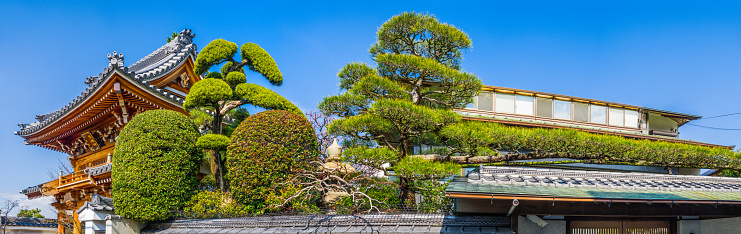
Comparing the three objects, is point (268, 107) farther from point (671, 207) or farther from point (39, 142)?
point (39, 142)

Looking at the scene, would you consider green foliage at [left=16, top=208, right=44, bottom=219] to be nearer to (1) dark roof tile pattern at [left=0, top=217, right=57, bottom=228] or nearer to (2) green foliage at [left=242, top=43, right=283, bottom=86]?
(1) dark roof tile pattern at [left=0, top=217, right=57, bottom=228]

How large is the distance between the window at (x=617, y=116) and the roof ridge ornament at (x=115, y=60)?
52.0 ft

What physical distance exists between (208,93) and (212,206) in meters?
2.72

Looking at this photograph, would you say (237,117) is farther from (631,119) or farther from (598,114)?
(631,119)

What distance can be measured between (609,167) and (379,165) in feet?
29.0

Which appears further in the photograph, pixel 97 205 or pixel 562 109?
pixel 562 109

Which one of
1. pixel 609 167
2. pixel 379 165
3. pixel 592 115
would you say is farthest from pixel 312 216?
pixel 592 115

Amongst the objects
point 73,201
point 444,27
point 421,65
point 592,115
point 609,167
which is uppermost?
point 444,27

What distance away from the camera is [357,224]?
9.27 m

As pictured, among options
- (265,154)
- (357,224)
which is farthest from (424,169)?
(265,154)

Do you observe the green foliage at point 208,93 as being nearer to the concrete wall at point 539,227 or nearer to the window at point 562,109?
the concrete wall at point 539,227

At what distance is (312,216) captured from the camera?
9.72m

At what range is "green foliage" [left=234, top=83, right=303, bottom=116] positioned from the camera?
12.3m

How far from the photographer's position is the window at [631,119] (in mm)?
17328
